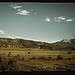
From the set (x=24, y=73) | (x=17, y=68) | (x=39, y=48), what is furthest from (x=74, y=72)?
(x=39, y=48)

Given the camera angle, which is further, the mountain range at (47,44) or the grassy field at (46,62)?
the mountain range at (47,44)

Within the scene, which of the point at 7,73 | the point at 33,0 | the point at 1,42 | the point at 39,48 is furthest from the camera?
the point at 39,48

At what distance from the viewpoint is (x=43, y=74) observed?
3.80 metres

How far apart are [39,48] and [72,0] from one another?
1515 cm

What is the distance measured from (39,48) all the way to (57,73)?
1444 cm

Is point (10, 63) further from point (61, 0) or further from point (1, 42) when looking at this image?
point (1, 42)

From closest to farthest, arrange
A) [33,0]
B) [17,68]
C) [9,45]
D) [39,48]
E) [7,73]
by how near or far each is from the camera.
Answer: [33,0]
[7,73]
[17,68]
[9,45]
[39,48]

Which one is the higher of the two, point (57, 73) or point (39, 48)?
point (57, 73)

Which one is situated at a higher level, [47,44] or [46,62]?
[46,62]

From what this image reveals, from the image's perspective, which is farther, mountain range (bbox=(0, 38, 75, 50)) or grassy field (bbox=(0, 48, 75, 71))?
mountain range (bbox=(0, 38, 75, 50))

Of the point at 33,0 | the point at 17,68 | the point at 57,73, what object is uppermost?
the point at 33,0

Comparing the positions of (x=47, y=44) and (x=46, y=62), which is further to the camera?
(x=47, y=44)

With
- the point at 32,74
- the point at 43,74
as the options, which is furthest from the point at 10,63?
the point at 43,74

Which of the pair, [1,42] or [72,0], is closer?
[72,0]
